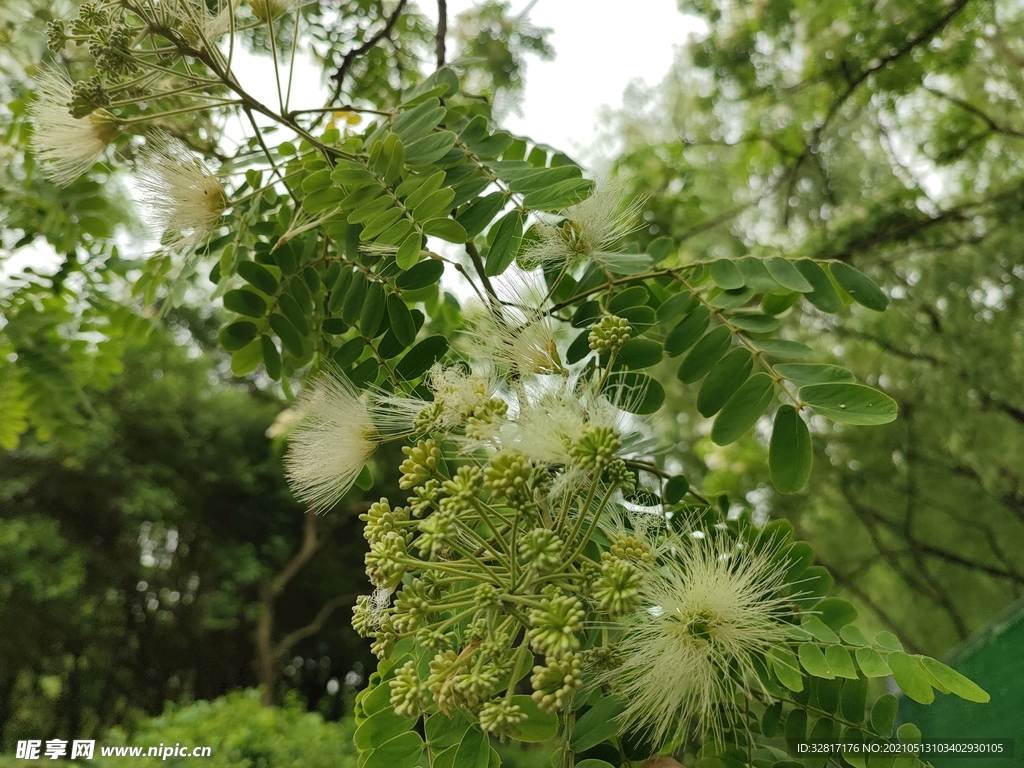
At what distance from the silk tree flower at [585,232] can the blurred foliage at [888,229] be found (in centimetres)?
120

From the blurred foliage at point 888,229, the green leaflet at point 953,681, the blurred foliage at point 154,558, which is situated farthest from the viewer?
the blurred foliage at point 154,558

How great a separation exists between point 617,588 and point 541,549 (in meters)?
0.04

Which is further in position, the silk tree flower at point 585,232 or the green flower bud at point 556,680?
the silk tree flower at point 585,232

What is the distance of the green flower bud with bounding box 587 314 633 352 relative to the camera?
16.1 inches

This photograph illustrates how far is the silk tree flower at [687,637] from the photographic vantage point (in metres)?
0.38

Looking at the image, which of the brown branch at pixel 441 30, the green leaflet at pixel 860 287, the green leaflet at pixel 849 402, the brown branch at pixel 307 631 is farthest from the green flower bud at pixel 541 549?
the brown branch at pixel 307 631

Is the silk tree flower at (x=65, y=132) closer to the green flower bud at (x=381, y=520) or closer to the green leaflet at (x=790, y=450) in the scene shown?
the green flower bud at (x=381, y=520)

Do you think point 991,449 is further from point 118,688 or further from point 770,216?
point 118,688

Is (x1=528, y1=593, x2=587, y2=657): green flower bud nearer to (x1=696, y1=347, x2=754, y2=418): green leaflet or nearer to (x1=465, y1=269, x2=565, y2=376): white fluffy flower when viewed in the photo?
(x1=465, y1=269, x2=565, y2=376): white fluffy flower

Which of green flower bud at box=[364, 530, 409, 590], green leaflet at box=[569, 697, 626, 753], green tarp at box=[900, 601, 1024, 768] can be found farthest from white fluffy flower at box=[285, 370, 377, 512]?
green tarp at box=[900, 601, 1024, 768]

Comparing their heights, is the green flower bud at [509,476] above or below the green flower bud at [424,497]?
above

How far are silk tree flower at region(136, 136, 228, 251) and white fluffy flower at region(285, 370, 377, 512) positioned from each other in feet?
0.64

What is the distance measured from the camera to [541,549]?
331 millimetres

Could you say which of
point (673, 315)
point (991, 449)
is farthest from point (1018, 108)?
point (673, 315)
